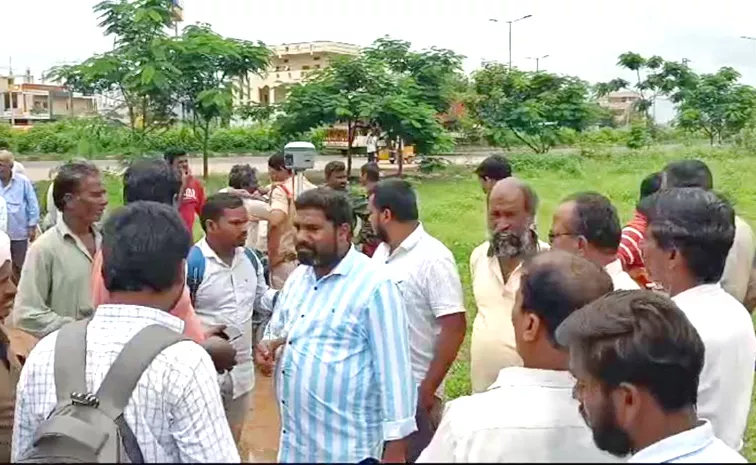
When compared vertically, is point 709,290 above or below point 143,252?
below

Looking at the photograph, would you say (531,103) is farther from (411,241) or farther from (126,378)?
(126,378)

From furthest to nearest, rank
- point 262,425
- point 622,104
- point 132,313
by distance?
point 622,104 → point 262,425 → point 132,313

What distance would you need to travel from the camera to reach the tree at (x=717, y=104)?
27766mm

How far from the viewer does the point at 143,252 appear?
2.06 metres

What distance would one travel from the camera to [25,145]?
86.4 ft

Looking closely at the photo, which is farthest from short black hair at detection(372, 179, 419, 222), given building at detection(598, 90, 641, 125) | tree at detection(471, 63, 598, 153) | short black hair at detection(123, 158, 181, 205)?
building at detection(598, 90, 641, 125)

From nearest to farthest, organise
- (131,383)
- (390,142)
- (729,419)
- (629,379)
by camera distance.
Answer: (629,379) < (131,383) < (729,419) < (390,142)

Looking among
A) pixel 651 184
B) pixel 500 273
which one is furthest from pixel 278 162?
pixel 500 273

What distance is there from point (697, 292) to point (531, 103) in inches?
900

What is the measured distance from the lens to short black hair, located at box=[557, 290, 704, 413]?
167 centimetres

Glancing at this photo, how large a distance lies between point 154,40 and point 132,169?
814 centimetres

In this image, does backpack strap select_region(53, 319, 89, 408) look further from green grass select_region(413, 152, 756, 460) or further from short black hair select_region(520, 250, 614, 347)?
green grass select_region(413, 152, 756, 460)

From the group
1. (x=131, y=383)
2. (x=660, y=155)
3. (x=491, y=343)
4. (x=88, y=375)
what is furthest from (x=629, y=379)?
(x=660, y=155)

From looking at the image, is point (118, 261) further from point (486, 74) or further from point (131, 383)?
point (486, 74)
